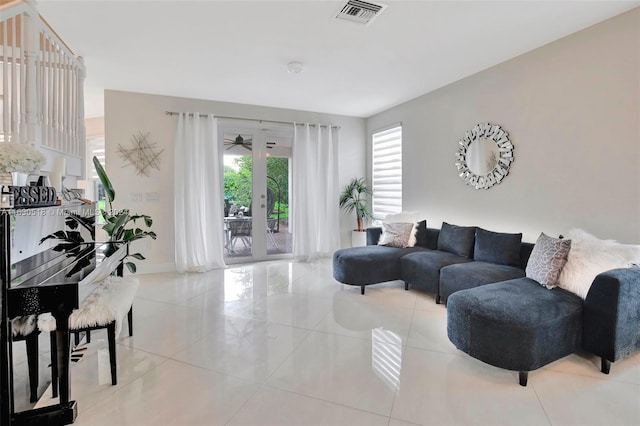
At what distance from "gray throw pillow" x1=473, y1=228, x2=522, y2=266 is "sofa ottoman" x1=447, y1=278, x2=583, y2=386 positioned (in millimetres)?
830

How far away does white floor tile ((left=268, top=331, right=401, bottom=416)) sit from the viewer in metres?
1.90

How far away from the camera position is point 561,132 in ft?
9.87

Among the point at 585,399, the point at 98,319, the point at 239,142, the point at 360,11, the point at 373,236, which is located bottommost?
the point at 585,399

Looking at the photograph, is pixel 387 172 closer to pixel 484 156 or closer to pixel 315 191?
pixel 315 191

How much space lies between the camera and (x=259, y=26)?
2.75 metres

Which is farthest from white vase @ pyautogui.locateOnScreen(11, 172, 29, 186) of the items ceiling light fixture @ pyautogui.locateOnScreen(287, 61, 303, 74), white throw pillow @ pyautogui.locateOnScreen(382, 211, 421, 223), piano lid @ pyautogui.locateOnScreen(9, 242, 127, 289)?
white throw pillow @ pyautogui.locateOnScreen(382, 211, 421, 223)

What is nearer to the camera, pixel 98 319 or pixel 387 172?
pixel 98 319

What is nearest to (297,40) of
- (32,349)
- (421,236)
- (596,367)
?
(421,236)

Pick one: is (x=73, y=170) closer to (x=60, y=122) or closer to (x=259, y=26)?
(x=60, y=122)

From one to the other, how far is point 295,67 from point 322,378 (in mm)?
3038

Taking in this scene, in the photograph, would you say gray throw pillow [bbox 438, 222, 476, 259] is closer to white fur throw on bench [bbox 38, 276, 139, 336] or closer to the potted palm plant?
the potted palm plant

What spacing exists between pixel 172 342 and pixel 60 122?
2138 mm

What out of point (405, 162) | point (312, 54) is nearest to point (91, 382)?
point (312, 54)

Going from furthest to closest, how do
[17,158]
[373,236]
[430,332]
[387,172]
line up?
1. [387,172]
2. [373,236]
3. [430,332]
4. [17,158]
